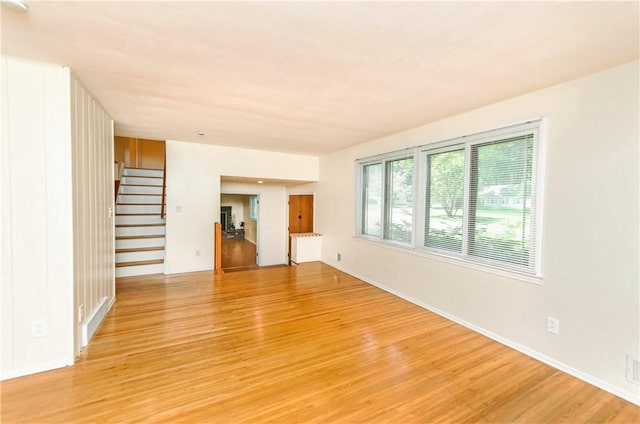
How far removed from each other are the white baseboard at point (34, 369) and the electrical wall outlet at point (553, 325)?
4283mm

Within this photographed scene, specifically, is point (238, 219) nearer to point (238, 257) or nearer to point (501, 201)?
point (238, 257)

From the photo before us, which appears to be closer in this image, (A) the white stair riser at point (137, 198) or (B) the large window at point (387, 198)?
(B) the large window at point (387, 198)

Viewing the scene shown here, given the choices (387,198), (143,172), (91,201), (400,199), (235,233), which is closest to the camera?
(91,201)

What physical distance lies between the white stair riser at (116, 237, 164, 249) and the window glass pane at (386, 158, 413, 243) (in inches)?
179

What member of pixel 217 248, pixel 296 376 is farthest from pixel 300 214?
pixel 296 376

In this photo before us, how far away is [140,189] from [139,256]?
5.77ft

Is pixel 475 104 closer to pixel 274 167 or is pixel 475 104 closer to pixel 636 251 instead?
pixel 636 251

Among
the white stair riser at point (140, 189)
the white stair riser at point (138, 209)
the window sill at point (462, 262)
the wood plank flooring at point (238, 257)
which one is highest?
the white stair riser at point (140, 189)

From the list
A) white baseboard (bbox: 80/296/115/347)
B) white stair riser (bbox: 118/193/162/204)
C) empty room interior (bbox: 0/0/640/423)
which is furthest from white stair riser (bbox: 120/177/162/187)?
white baseboard (bbox: 80/296/115/347)

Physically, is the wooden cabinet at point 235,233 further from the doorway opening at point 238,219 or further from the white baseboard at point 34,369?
the white baseboard at point 34,369

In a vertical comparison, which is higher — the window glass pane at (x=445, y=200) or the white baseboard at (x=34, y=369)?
the window glass pane at (x=445, y=200)

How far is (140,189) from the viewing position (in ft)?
19.9

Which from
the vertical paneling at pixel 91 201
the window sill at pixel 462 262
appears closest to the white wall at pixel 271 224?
the window sill at pixel 462 262

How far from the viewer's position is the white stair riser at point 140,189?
597cm
